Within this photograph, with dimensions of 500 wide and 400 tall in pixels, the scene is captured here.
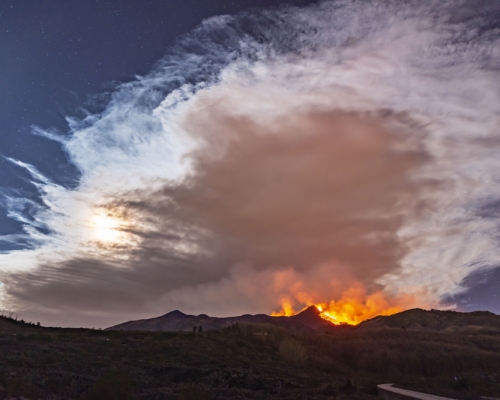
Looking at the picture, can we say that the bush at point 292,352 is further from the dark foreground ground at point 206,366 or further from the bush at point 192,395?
the bush at point 192,395

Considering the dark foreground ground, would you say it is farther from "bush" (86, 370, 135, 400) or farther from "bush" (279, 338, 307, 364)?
"bush" (279, 338, 307, 364)

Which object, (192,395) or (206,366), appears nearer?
(192,395)

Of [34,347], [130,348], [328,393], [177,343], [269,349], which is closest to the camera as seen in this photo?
[328,393]

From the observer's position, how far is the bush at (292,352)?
271 ft

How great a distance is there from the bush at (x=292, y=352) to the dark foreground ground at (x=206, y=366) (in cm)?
21

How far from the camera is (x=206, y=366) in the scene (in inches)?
1945

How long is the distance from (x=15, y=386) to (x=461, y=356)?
104954 millimetres

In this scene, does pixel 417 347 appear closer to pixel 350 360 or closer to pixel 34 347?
pixel 350 360

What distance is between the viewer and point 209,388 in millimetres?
36531

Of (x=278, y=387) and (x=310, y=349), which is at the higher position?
(x=310, y=349)

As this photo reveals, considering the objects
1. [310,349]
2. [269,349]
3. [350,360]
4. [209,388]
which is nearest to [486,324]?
[350,360]

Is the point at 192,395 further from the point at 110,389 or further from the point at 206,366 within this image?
the point at 206,366

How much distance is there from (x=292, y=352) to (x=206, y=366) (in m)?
40.9

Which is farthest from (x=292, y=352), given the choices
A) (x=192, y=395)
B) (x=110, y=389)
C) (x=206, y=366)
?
(x=110, y=389)
